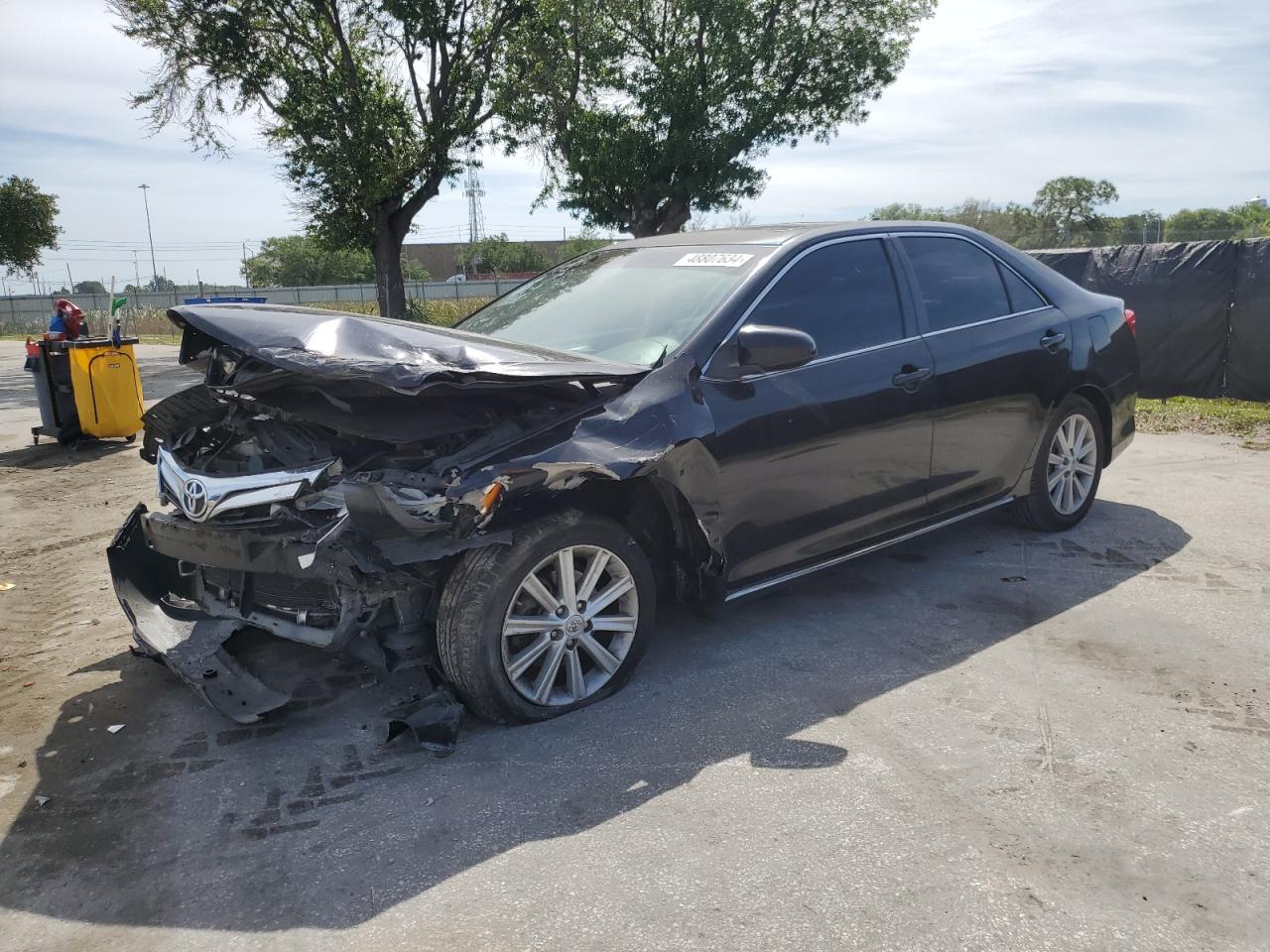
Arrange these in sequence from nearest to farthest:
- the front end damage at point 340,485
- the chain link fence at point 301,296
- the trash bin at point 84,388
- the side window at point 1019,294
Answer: the front end damage at point 340,485 < the side window at point 1019,294 < the trash bin at point 84,388 < the chain link fence at point 301,296

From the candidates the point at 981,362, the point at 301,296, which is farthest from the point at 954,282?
the point at 301,296

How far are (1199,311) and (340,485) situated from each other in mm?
10598

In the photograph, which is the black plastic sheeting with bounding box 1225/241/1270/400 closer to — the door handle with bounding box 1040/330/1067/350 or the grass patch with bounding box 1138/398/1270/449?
the grass patch with bounding box 1138/398/1270/449

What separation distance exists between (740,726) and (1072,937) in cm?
134

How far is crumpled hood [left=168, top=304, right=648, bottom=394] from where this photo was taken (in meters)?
3.28

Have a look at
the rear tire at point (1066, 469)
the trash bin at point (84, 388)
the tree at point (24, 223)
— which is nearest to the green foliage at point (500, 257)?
the tree at point (24, 223)

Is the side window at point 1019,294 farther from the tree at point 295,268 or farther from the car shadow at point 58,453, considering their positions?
the tree at point 295,268

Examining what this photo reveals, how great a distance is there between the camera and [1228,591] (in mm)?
4793

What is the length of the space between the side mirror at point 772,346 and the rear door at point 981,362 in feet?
Answer: 3.70

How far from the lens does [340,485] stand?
3252mm

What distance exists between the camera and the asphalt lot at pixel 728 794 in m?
2.49

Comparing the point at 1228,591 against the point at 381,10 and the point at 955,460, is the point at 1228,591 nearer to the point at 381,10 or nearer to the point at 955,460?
the point at 955,460

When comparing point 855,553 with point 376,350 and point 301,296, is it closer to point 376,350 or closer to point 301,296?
point 376,350

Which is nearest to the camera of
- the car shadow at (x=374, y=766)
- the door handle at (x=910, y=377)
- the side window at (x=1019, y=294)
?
the car shadow at (x=374, y=766)
